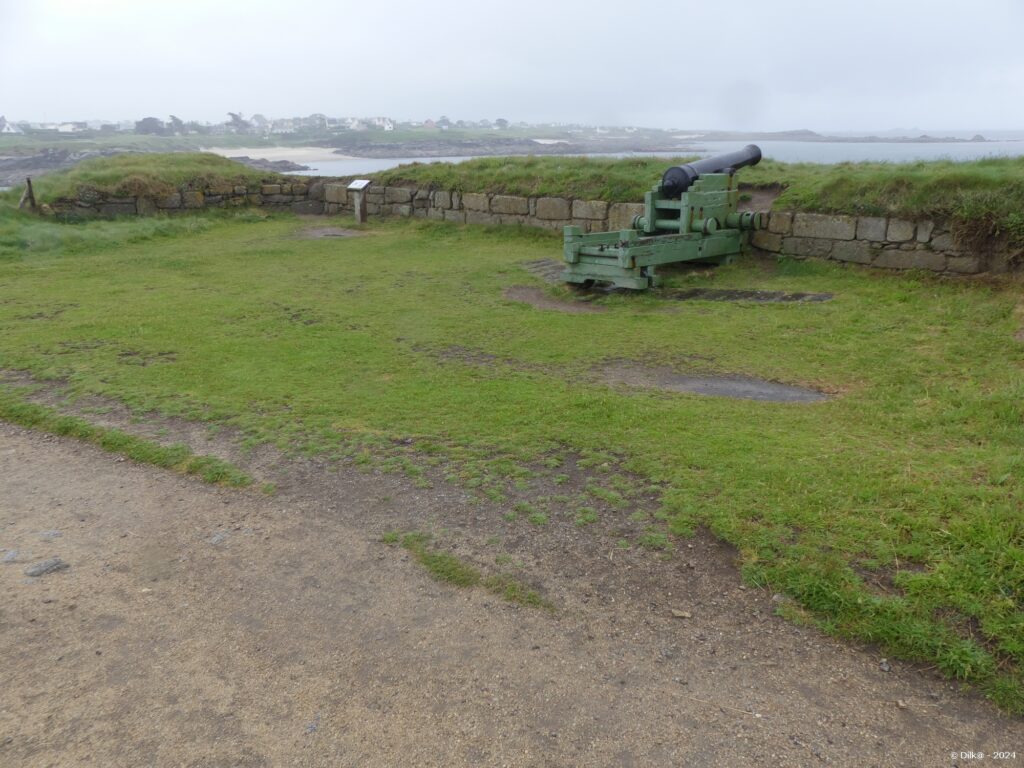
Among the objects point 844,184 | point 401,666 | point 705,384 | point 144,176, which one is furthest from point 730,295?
point 144,176

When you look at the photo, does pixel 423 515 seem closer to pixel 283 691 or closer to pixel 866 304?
pixel 283 691

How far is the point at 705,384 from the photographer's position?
6254 mm

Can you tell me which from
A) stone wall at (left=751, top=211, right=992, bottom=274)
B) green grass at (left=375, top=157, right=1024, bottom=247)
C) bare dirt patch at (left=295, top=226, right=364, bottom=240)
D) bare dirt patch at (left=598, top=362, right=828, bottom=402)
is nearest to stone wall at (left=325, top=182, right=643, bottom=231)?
green grass at (left=375, top=157, right=1024, bottom=247)

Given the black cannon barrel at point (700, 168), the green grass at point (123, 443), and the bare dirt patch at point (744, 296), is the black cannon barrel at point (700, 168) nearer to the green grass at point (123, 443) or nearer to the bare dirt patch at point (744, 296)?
the bare dirt patch at point (744, 296)

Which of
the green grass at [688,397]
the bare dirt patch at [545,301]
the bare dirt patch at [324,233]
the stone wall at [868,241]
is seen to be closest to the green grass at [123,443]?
the green grass at [688,397]

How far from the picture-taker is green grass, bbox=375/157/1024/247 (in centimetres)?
898

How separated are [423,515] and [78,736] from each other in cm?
190

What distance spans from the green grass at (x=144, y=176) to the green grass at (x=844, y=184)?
5.73 meters

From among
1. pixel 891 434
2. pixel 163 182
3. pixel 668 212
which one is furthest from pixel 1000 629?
pixel 163 182

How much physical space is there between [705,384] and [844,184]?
5817 millimetres

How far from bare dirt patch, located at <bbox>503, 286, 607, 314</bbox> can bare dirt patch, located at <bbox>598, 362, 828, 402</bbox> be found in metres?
2.40

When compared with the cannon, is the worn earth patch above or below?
below

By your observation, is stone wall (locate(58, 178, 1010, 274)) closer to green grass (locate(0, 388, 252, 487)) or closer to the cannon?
the cannon

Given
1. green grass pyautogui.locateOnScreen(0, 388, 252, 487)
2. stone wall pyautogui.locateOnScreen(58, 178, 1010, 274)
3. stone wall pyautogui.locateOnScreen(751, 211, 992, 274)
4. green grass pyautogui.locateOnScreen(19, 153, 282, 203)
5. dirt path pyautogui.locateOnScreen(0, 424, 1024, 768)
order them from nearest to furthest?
dirt path pyautogui.locateOnScreen(0, 424, 1024, 768)
green grass pyautogui.locateOnScreen(0, 388, 252, 487)
stone wall pyautogui.locateOnScreen(751, 211, 992, 274)
stone wall pyautogui.locateOnScreen(58, 178, 1010, 274)
green grass pyautogui.locateOnScreen(19, 153, 282, 203)
